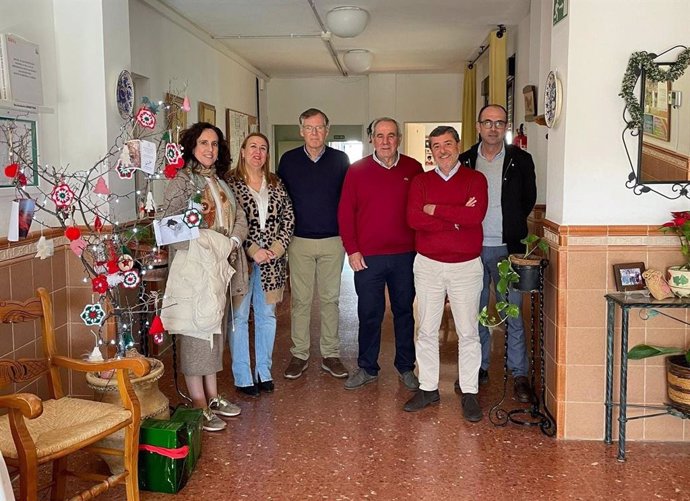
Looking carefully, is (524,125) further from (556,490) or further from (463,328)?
(556,490)

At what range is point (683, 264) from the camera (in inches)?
120

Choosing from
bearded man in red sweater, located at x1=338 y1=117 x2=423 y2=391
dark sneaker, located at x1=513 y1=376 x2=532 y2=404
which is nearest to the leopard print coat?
bearded man in red sweater, located at x1=338 y1=117 x2=423 y2=391

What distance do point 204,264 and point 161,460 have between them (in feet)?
2.96

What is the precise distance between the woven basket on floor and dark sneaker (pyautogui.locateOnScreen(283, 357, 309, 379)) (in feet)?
6.62

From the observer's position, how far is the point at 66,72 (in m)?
3.47

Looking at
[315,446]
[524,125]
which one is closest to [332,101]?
[524,125]

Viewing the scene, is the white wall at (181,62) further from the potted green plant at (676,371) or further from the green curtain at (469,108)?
the potted green plant at (676,371)

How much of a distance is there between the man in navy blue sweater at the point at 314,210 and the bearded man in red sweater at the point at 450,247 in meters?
0.60

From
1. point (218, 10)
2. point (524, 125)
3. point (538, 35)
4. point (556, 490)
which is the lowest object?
point (556, 490)

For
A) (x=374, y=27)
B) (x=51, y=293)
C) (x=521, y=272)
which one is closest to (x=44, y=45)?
(x=51, y=293)

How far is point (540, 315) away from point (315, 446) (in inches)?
48.7

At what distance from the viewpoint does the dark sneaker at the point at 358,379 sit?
3.96 metres

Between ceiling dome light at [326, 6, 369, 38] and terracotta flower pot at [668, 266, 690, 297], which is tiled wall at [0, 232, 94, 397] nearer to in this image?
terracotta flower pot at [668, 266, 690, 297]

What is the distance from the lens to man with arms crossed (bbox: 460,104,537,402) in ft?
11.9
